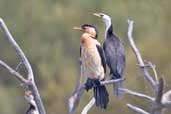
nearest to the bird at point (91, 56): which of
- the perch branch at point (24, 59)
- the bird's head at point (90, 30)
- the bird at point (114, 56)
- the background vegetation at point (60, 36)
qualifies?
the bird's head at point (90, 30)

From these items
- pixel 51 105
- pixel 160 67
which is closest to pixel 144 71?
pixel 160 67

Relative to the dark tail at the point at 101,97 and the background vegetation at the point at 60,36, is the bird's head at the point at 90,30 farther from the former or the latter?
the background vegetation at the point at 60,36

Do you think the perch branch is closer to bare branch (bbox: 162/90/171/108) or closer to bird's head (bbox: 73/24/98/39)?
bird's head (bbox: 73/24/98/39)

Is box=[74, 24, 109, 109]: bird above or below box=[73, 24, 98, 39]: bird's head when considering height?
below

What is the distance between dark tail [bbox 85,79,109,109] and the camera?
3.64 m

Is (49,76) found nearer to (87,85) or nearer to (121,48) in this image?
(121,48)

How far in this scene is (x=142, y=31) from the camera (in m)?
11.1

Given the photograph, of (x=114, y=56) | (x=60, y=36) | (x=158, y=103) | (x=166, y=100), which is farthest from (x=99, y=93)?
(x=60, y=36)

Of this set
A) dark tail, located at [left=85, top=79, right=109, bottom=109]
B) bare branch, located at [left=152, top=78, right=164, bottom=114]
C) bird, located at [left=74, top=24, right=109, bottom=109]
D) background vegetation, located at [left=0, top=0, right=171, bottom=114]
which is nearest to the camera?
bare branch, located at [left=152, top=78, right=164, bottom=114]

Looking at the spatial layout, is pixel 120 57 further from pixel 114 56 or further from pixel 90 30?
pixel 90 30

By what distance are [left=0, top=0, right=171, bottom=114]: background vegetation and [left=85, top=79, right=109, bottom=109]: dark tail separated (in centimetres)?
542

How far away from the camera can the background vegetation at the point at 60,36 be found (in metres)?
10.1

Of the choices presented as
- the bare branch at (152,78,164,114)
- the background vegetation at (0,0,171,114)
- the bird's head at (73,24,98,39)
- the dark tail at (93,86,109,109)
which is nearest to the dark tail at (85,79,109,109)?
the dark tail at (93,86,109,109)

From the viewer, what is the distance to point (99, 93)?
367 centimetres
